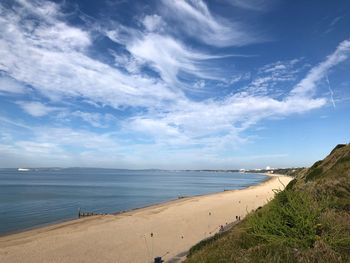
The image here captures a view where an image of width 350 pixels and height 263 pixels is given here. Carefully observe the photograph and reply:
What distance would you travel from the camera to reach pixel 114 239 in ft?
98.5

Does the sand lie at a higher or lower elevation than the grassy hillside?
lower

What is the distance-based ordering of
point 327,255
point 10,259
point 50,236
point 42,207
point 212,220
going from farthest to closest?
point 42,207 → point 212,220 → point 50,236 → point 10,259 → point 327,255

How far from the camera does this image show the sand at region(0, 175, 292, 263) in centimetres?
2459

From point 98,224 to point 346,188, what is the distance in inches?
1200

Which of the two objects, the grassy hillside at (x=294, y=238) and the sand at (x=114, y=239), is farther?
the sand at (x=114, y=239)

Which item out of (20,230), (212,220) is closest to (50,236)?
(20,230)

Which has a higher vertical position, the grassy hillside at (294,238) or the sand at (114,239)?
the grassy hillside at (294,238)

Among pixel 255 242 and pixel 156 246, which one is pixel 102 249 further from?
pixel 255 242

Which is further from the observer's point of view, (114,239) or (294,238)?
(114,239)

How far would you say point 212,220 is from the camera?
40250 millimetres

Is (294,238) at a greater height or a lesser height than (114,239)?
greater

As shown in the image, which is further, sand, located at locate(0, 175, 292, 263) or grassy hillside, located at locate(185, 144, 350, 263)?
sand, located at locate(0, 175, 292, 263)

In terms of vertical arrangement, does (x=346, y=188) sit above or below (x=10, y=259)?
above

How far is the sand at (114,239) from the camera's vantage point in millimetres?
24594
